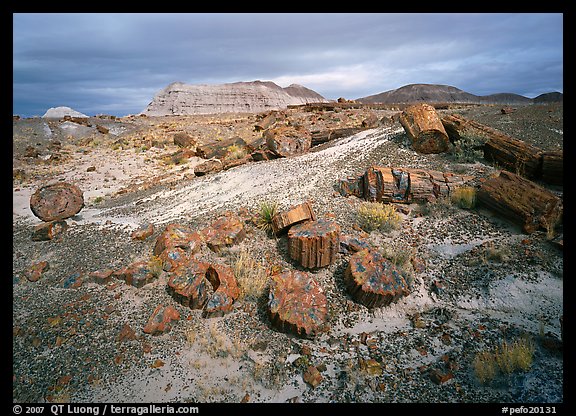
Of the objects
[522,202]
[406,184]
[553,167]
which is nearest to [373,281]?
[406,184]

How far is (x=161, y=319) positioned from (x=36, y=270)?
10.9 feet

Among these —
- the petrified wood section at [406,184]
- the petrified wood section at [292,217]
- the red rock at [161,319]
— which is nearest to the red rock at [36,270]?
the red rock at [161,319]

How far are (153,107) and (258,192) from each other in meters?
76.5

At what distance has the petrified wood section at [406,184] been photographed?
266 inches

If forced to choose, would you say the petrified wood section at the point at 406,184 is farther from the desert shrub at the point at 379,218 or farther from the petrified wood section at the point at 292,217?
the petrified wood section at the point at 292,217

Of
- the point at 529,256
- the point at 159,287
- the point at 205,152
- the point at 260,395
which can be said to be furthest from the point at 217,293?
the point at 205,152

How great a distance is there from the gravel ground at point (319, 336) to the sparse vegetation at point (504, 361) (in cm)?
7

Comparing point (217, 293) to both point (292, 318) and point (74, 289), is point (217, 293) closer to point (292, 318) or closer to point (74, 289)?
point (292, 318)

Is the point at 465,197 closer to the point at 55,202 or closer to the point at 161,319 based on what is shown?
the point at 161,319

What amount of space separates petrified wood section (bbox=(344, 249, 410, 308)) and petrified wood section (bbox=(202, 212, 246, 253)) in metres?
2.23

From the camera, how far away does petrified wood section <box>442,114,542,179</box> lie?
23.1 feet

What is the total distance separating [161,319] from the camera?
4.50 m

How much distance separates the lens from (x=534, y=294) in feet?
15.0

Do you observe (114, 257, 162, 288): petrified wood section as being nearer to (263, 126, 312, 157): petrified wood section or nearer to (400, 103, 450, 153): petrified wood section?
(263, 126, 312, 157): petrified wood section
